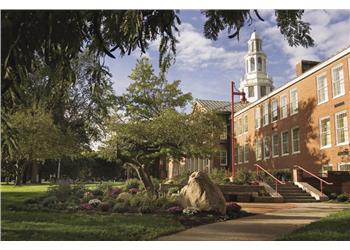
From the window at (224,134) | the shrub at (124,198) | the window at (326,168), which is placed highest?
the window at (224,134)

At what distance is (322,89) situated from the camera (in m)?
17.0

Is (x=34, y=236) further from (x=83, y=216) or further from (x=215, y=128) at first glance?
(x=215, y=128)

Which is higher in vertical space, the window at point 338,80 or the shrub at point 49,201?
the window at point 338,80

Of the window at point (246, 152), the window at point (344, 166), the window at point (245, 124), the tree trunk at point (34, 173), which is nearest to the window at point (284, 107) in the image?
the window at point (245, 124)

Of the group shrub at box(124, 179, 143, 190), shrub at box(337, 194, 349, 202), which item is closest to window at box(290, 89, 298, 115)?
shrub at box(337, 194, 349, 202)

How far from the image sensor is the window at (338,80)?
1550 cm

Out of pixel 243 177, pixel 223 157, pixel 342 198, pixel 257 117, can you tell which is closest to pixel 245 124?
pixel 257 117

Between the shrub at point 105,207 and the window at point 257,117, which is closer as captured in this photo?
the shrub at point 105,207

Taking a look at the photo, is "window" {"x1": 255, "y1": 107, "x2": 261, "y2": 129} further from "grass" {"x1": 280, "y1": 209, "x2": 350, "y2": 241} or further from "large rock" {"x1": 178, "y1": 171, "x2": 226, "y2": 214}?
"grass" {"x1": 280, "y1": 209, "x2": 350, "y2": 241}

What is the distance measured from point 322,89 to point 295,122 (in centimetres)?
232

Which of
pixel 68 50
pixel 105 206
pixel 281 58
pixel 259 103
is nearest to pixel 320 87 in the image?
pixel 259 103

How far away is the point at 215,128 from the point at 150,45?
Answer: 31.7 ft

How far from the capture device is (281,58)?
28.3ft

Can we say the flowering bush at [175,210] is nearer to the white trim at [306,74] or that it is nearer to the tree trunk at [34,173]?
the tree trunk at [34,173]
